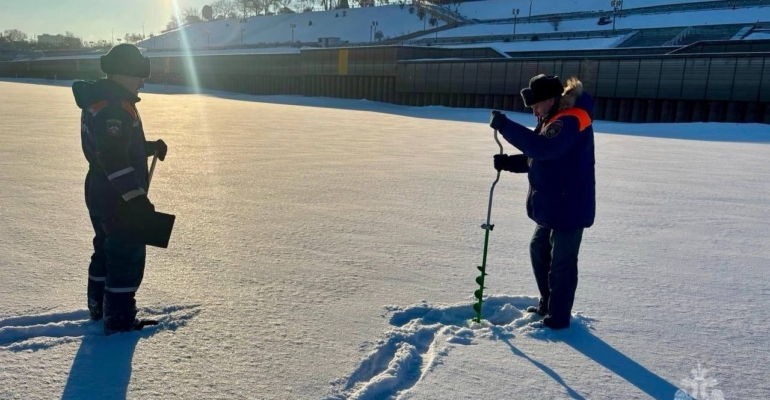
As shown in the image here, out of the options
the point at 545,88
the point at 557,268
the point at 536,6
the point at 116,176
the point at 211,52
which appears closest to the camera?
the point at 116,176

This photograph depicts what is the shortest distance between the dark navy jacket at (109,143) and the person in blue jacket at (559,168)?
A: 6.50 ft

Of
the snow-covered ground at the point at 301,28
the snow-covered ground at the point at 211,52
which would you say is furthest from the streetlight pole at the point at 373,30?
the snow-covered ground at the point at 211,52

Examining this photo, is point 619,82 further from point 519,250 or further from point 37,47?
point 37,47

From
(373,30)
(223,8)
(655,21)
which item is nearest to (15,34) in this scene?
(223,8)

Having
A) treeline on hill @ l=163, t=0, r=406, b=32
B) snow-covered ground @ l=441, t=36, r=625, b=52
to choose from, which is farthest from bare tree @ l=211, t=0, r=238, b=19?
snow-covered ground @ l=441, t=36, r=625, b=52

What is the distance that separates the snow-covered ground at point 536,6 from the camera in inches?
2471

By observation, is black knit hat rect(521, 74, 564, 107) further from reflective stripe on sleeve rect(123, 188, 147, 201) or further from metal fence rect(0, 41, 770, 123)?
metal fence rect(0, 41, 770, 123)

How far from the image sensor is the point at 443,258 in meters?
4.59

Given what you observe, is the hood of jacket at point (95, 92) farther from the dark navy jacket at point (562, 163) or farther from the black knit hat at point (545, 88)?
the black knit hat at point (545, 88)

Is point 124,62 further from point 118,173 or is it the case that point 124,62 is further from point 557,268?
point 557,268

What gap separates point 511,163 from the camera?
3.39 metres

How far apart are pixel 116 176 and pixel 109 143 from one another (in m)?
0.18

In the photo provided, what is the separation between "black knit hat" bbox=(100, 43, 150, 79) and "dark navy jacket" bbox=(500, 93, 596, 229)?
6.75ft

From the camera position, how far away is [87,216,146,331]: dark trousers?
296 centimetres
